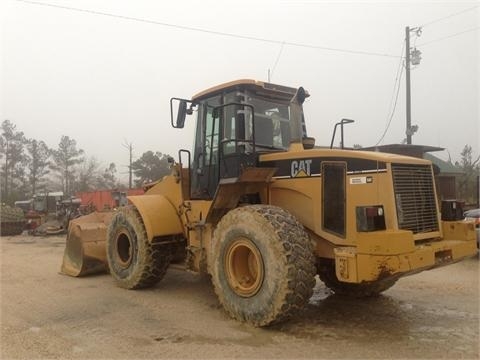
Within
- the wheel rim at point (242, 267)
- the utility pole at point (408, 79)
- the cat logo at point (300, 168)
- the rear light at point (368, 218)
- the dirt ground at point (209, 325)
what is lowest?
the dirt ground at point (209, 325)

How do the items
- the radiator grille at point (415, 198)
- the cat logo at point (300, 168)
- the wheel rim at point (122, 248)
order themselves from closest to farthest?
the radiator grille at point (415, 198) < the cat logo at point (300, 168) < the wheel rim at point (122, 248)

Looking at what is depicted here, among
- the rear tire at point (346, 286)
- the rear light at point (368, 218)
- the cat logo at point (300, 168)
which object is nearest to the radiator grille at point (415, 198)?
the rear light at point (368, 218)

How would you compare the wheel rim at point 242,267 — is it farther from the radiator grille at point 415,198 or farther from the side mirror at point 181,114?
the side mirror at point 181,114

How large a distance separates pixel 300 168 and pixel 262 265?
1.30 metres

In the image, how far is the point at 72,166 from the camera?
45.8m

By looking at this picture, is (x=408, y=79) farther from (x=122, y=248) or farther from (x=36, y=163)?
(x=36, y=163)

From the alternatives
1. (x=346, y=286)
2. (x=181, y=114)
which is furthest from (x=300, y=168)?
(x=181, y=114)

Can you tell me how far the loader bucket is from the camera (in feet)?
27.7

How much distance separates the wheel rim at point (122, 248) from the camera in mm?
7840

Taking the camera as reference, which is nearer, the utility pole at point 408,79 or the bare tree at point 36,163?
the utility pole at point 408,79

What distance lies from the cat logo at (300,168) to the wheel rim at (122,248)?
337cm

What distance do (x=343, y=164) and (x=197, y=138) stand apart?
8.97 ft

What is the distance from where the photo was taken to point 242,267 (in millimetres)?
5723


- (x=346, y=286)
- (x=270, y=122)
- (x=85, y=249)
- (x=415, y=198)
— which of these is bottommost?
(x=346, y=286)
